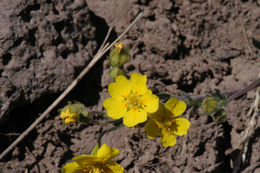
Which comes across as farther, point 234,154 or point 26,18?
point 234,154

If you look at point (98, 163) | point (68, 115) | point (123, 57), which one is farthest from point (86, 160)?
point (123, 57)

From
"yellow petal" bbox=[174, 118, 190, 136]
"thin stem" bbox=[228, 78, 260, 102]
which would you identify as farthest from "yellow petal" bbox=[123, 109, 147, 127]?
"thin stem" bbox=[228, 78, 260, 102]

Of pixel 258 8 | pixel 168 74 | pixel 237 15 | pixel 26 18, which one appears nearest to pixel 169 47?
pixel 168 74

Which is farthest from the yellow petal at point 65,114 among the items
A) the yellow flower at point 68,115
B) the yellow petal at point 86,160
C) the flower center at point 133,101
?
the flower center at point 133,101

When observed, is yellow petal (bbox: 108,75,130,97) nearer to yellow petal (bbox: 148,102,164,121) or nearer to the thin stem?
yellow petal (bbox: 148,102,164,121)

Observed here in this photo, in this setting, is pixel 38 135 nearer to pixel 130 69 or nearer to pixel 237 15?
pixel 130 69

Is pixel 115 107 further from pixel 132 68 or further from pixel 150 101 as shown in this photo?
pixel 132 68
